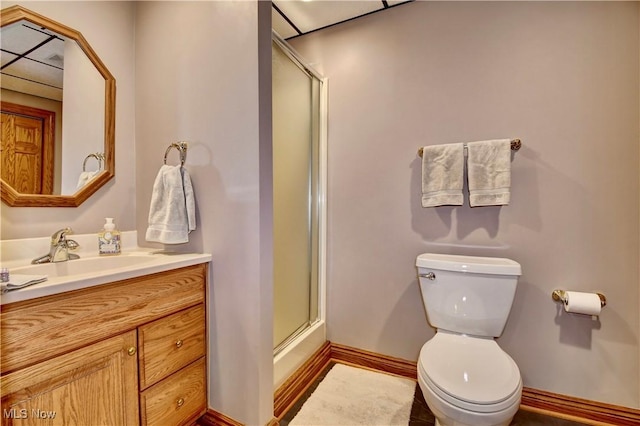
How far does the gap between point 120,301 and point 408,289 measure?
1488mm

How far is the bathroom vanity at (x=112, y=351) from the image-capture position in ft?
2.48

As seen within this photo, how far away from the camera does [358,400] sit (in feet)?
4.95

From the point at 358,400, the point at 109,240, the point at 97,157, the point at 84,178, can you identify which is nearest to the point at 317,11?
the point at 97,157

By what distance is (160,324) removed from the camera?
1.08m

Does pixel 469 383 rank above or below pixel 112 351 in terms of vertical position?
below

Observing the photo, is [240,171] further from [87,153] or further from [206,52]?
[87,153]

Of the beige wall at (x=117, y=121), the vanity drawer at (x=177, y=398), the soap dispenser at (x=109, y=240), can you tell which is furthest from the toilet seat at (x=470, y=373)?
the beige wall at (x=117, y=121)

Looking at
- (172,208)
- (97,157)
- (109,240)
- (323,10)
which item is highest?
(323,10)

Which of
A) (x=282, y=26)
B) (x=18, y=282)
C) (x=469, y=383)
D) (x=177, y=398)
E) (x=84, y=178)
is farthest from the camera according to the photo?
(x=282, y=26)

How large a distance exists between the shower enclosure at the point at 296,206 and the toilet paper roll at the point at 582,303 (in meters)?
1.35

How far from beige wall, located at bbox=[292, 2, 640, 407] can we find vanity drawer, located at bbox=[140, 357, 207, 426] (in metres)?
0.97

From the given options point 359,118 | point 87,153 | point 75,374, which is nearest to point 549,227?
point 359,118

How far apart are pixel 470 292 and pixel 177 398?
1.42 metres

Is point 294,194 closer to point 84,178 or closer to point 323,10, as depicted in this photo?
point 84,178
